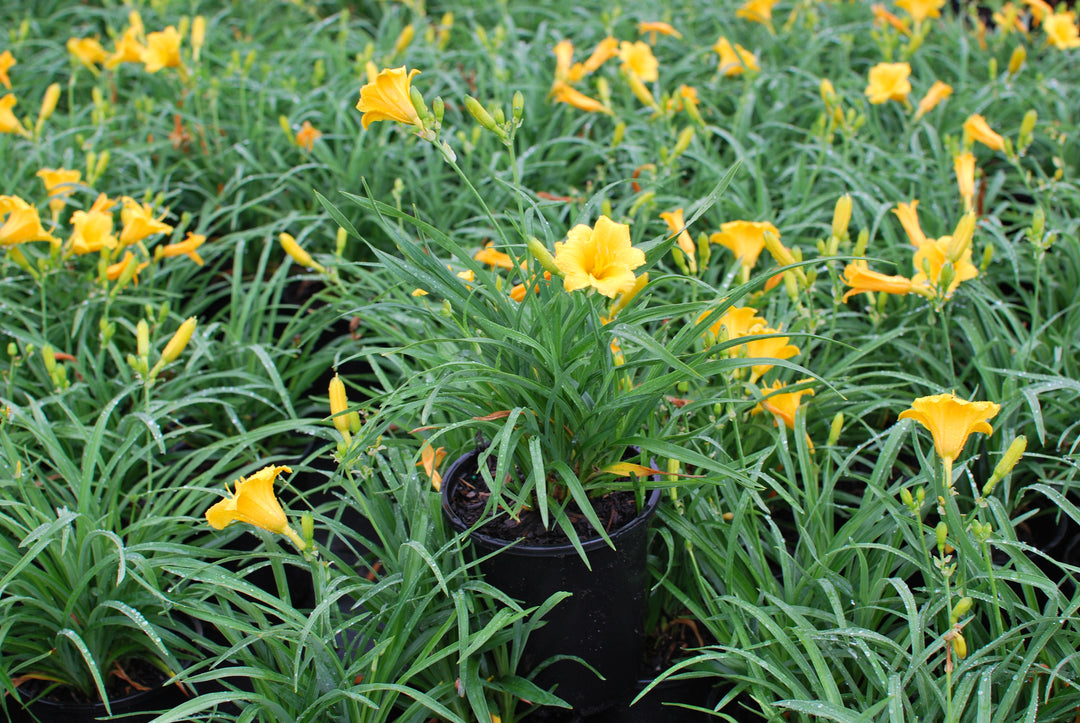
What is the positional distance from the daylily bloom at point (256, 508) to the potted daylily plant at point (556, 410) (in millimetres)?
182

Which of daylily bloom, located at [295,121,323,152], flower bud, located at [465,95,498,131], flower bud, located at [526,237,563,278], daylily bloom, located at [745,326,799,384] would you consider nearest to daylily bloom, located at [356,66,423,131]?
flower bud, located at [465,95,498,131]

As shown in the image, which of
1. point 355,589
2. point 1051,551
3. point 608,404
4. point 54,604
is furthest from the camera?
point 1051,551

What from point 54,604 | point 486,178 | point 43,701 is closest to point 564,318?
point 54,604

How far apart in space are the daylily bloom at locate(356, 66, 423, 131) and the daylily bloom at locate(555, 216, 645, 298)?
0.35 metres

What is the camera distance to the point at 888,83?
2721 mm

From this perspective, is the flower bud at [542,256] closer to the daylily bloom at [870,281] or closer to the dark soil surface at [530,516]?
the dark soil surface at [530,516]

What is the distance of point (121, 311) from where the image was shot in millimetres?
2482

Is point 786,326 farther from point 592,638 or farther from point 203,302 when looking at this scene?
point 203,302

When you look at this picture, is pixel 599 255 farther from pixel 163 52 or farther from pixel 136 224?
pixel 163 52

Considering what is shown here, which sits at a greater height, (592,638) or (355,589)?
(355,589)

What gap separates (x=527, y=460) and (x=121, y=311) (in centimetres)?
152

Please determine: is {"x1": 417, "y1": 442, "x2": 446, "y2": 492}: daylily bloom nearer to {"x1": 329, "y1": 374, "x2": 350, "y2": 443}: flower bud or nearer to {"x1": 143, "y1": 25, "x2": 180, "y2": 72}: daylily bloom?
{"x1": 329, "y1": 374, "x2": 350, "y2": 443}: flower bud

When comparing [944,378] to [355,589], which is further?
[944,378]

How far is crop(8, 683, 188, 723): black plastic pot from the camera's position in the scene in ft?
5.38
